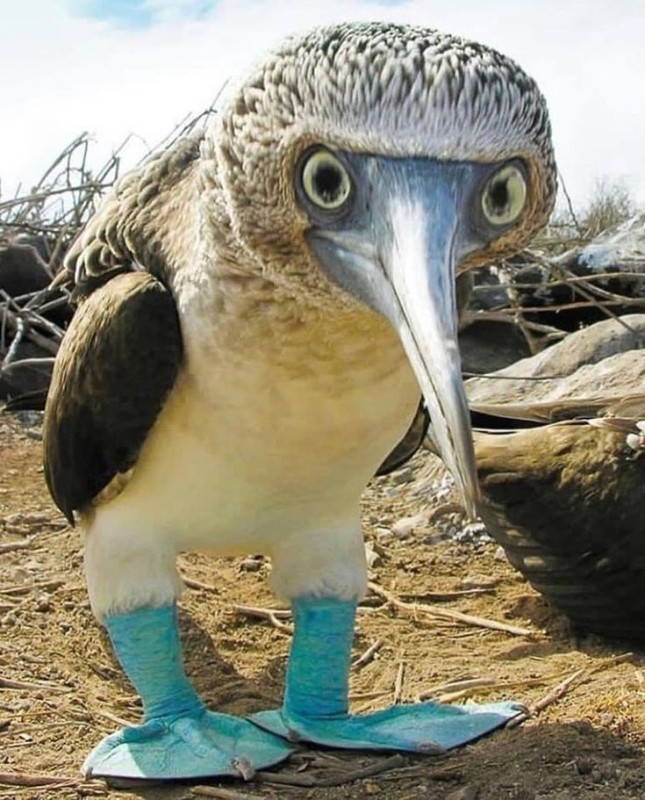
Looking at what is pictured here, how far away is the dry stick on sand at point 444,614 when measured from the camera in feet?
13.1

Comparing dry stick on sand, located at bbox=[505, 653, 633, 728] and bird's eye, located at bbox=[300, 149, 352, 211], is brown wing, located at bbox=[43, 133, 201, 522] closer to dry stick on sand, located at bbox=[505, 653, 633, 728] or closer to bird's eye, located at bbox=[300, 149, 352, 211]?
bird's eye, located at bbox=[300, 149, 352, 211]

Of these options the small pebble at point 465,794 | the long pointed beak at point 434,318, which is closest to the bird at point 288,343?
the long pointed beak at point 434,318

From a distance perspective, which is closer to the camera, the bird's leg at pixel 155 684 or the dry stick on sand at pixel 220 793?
the dry stick on sand at pixel 220 793

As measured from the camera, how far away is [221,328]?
2643 mm

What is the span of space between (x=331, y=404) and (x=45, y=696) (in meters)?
1.26

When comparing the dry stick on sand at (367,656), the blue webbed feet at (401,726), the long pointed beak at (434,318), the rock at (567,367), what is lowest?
the dry stick on sand at (367,656)

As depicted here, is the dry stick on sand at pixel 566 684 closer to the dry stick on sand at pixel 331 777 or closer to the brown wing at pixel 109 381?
the dry stick on sand at pixel 331 777

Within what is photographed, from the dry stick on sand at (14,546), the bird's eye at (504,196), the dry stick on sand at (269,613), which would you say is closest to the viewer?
the bird's eye at (504,196)

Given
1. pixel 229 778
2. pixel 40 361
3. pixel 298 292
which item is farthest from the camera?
pixel 40 361

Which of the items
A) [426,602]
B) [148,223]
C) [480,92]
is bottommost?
[426,602]

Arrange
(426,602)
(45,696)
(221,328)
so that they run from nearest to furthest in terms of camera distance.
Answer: (221,328)
(45,696)
(426,602)

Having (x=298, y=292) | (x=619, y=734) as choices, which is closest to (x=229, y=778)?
(x=619, y=734)

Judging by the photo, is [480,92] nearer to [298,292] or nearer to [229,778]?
[298,292]

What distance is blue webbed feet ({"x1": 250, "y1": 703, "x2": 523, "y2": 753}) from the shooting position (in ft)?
9.98
